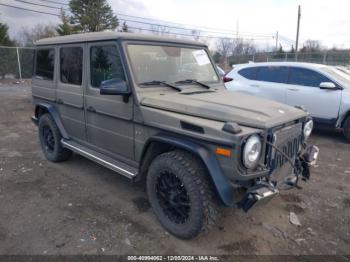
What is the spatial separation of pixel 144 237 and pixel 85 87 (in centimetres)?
213

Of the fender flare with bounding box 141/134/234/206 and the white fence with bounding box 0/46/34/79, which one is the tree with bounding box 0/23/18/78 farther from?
the fender flare with bounding box 141/134/234/206

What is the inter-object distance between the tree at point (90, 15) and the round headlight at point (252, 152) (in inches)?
1253

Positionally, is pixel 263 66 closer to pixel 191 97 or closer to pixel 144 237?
pixel 191 97

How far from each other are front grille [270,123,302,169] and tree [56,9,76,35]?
29.8m

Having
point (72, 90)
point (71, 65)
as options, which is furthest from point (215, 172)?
point (71, 65)

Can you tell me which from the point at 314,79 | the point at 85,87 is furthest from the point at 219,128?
the point at 314,79

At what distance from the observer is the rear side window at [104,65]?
3.46m

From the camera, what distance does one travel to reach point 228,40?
144 feet

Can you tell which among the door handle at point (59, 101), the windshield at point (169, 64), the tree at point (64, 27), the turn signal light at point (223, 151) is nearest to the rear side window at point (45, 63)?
the door handle at point (59, 101)

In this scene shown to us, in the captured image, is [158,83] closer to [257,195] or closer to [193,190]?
[193,190]

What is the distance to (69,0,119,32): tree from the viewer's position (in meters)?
31.5

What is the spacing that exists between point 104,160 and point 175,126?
4.52ft

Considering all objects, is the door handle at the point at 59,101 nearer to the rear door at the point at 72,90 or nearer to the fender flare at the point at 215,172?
the rear door at the point at 72,90

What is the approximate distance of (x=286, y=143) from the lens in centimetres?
304
